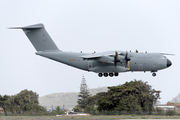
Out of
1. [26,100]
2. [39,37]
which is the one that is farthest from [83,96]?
[39,37]

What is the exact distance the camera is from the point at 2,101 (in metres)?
70.2

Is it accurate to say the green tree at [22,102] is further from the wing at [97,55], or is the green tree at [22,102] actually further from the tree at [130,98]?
the wing at [97,55]

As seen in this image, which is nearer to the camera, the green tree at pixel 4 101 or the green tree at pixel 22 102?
the green tree at pixel 22 102

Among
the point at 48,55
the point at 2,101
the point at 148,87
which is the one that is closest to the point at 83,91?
the point at 2,101

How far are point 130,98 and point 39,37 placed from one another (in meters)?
20.1

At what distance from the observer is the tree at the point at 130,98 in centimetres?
5012

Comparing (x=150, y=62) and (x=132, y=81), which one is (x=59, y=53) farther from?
(x=132, y=81)

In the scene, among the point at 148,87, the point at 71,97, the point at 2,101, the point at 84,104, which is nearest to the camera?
the point at 148,87

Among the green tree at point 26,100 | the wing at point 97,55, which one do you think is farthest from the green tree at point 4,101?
the wing at point 97,55

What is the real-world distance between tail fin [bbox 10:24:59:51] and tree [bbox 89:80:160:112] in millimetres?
17214

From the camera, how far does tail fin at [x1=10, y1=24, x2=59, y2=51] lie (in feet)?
132

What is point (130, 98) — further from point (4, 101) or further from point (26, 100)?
point (4, 101)

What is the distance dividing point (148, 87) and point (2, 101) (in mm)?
34766

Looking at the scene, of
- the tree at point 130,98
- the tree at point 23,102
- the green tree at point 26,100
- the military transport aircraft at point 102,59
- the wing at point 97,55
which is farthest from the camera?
the green tree at point 26,100
